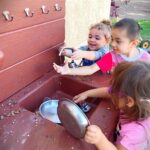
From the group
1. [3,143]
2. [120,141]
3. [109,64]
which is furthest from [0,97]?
[109,64]

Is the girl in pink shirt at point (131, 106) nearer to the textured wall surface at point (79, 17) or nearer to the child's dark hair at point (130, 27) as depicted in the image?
the child's dark hair at point (130, 27)

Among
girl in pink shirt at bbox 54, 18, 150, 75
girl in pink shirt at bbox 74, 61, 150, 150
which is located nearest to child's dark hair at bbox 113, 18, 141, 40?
girl in pink shirt at bbox 54, 18, 150, 75

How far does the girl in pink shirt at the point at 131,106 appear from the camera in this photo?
2.56 feet

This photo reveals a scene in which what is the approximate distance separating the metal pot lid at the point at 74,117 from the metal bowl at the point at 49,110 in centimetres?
35

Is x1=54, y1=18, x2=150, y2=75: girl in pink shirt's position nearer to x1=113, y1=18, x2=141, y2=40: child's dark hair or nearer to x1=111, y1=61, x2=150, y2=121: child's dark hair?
x1=113, y1=18, x2=141, y2=40: child's dark hair

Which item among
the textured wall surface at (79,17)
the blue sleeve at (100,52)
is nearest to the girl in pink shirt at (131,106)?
the blue sleeve at (100,52)

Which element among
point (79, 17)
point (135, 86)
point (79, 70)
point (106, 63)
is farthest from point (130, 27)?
point (79, 17)

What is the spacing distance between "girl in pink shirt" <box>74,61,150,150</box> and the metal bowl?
338 mm

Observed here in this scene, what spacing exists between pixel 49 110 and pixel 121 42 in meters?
0.51

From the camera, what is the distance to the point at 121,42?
4.17ft

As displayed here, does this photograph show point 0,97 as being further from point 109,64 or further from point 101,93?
point 109,64

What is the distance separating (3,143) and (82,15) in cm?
229

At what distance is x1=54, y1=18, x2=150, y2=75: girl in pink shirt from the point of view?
1271mm

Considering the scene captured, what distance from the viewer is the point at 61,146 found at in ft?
2.57
